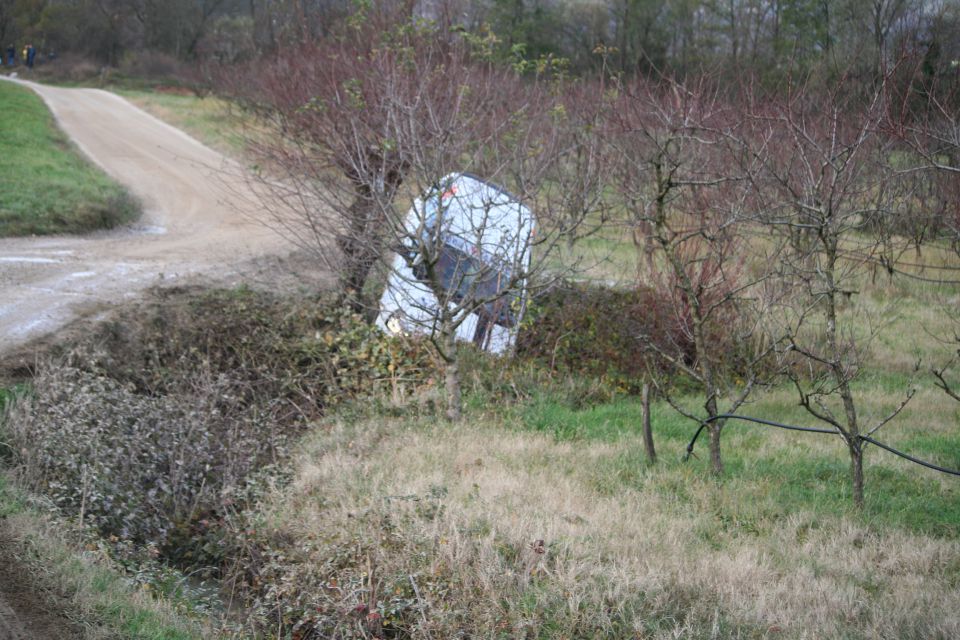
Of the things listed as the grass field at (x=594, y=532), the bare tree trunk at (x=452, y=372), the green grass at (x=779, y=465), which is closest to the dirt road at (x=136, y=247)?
the grass field at (x=594, y=532)

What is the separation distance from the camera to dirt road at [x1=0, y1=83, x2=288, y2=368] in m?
11.3

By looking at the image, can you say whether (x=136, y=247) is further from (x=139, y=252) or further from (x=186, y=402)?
(x=186, y=402)

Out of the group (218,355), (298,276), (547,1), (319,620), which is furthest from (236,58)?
(319,620)

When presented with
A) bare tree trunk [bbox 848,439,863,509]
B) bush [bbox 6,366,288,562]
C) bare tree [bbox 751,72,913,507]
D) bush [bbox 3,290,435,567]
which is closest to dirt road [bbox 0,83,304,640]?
bush [bbox 3,290,435,567]

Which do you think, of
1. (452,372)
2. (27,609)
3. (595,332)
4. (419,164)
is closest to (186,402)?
(452,372)

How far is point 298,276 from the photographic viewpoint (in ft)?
44.1

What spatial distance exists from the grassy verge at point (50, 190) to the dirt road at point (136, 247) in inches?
15.5

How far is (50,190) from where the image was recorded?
17188mm

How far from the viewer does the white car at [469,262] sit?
963cm

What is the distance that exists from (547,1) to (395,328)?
2020cm

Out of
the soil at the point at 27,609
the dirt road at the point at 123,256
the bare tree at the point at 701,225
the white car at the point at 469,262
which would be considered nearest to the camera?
the soil at the point at 27,609

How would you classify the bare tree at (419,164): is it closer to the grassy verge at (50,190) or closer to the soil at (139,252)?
the soil at (139,252)

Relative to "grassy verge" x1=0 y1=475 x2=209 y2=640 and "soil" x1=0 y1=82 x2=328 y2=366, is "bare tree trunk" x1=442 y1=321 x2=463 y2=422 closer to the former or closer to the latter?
"grassy verge" x1=0 y1=475 x2=209 y2=640

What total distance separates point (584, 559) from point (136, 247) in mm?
11466
